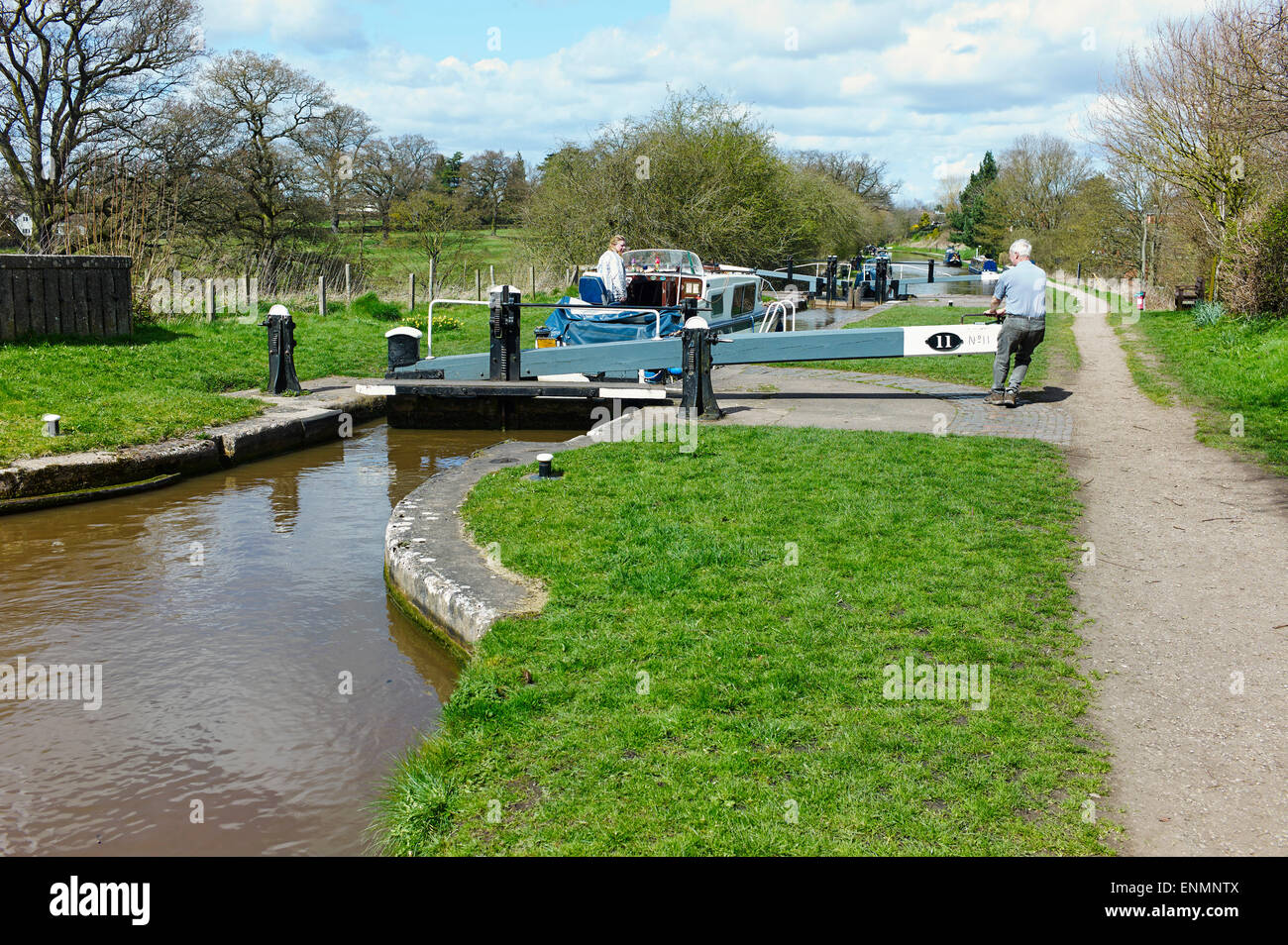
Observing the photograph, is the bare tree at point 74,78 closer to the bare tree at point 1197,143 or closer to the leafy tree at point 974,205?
the bare tree at point 1197,143

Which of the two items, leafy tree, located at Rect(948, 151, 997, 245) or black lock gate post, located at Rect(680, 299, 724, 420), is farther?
leafy tree, located at Rect(948, 151, 997, 245)

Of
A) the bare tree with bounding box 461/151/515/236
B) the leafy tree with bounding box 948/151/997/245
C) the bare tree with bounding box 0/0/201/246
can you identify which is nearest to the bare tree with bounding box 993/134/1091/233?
the leafy tree with bounding box 948/151/997/245

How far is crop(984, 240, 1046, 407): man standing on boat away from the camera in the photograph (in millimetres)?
10359

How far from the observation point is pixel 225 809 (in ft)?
12.9

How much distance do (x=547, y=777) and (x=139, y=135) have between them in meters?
30.4

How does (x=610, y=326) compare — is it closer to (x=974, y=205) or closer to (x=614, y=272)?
(x=614, y=272)

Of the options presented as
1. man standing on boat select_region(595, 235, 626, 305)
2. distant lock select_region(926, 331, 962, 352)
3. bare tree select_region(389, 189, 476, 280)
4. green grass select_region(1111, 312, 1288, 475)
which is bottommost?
green grass select_region(1111, 312, 1288, 475)

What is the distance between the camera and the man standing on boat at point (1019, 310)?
1036 cm

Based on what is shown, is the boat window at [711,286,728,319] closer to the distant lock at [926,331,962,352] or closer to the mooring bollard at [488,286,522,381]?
the distant lock at [926,331,962,352]

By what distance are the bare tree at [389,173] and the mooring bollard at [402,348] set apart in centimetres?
2965

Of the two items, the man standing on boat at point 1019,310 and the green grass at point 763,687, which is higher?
the man standing on boat at point 1019,310

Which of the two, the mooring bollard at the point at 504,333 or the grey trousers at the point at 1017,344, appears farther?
the mooring bollard at the point at 504,333

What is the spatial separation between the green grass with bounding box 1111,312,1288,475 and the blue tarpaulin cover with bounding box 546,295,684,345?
598 centimetres

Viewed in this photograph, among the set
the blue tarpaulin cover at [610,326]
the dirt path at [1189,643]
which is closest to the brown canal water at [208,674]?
the dirt path at [1189,643]
